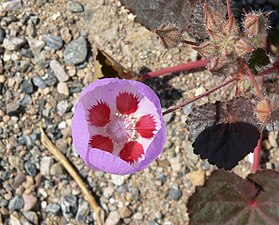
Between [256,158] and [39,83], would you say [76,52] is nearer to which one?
[39,83]

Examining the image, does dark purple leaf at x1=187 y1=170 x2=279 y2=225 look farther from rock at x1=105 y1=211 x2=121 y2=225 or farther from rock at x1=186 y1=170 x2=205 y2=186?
rock at x1=105 y1=211 x2=121 y2=225

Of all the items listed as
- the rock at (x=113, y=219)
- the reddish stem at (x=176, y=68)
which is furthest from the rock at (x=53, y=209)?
the reddish stem at (x=176, y=68)

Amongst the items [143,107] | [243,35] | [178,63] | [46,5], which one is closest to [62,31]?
[46,5]

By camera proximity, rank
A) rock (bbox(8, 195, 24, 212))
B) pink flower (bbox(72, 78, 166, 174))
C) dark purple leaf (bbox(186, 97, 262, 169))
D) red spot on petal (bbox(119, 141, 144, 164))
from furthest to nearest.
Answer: rock (bbox(8, 195, 24, 212)), dark purple leaf (bbox(186, 97, 262, 169)), red spot on petal (bbox(119, 141, 144, 164)), pink flower (bbox(72, 78, 166, 174))

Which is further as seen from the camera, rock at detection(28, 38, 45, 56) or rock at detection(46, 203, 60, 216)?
rock at detection(28, 38, 45, 56)

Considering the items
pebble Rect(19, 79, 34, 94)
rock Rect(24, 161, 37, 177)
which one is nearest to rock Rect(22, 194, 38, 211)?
rock Rect(24, 161, 37, 177)

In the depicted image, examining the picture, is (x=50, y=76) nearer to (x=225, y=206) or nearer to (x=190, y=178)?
(x=190, y=178)
